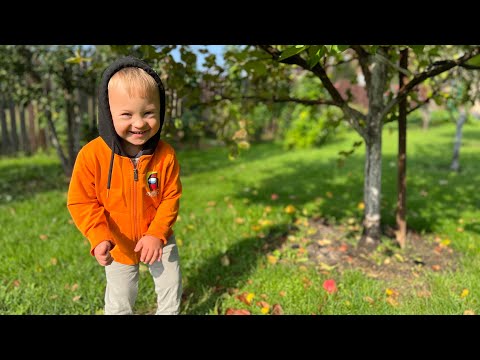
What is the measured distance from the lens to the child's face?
1.61 meters

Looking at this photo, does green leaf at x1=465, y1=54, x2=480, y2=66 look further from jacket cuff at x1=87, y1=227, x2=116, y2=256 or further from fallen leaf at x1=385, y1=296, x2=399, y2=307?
jacket cuff at x1=87, y1=227, x2=116, y2=256

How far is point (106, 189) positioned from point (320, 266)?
1.94 metres

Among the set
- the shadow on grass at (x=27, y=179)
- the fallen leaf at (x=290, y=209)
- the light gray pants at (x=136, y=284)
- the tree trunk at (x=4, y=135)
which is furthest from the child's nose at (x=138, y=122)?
the tree trunk at (x=4, y=135)

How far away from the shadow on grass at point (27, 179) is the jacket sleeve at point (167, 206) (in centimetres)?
400

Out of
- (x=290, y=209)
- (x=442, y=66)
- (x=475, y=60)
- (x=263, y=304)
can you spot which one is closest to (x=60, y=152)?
(x=290, y=209)

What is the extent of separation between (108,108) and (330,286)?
1935mm

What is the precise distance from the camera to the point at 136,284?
7.00ft

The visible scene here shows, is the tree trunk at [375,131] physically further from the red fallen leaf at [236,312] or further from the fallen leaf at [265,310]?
the red fallen leaf at [236,312]

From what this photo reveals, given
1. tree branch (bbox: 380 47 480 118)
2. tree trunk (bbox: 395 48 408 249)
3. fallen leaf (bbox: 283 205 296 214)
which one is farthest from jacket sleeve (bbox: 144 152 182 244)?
fallen leaf (bbox: 283 205 296 214)

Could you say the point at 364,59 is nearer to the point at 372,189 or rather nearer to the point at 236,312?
the point at 372,189

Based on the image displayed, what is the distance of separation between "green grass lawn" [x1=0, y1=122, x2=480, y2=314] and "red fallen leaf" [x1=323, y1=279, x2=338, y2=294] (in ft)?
0.10

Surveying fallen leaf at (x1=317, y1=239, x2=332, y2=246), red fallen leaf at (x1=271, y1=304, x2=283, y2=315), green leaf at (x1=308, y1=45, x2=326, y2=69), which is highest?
green leaf at (x1=308, y1=45, x2=326, y2=69)
